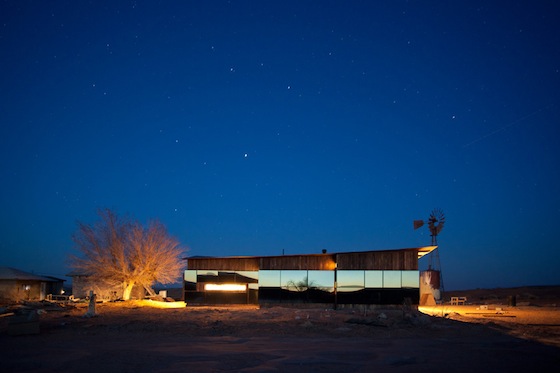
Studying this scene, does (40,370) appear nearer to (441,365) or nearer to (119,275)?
(441,365)

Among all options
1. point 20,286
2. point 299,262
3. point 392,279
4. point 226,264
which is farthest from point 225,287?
point 20,286

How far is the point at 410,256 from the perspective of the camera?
28016 mm

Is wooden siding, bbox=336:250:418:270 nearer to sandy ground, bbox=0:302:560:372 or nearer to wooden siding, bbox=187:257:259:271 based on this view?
sandy ground, bbox=0:302:560:372

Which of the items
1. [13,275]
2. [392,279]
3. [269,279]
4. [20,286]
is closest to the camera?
[392,279]

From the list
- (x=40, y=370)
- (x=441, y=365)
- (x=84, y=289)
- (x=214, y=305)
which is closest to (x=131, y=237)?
(x=214, y=305)

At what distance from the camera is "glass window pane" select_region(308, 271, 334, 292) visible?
28.9 m

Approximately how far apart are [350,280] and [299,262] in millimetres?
3567

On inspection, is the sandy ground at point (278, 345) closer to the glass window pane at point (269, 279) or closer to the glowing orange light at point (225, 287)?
the glass window pane at point (269, 279)

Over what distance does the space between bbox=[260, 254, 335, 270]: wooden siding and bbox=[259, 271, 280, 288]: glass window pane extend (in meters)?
0.33

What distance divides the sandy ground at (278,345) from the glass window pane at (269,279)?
6892mm

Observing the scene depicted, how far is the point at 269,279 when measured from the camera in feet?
99.7

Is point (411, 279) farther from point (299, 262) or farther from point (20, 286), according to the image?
point (20, 286)

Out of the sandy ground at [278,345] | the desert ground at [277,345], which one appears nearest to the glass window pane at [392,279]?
the sandy ground at [278,345]

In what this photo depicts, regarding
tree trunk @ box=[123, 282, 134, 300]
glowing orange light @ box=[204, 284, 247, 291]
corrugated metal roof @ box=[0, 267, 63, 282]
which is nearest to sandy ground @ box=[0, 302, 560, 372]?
glowing orange light @ box=[204, 284, 247, 291]
